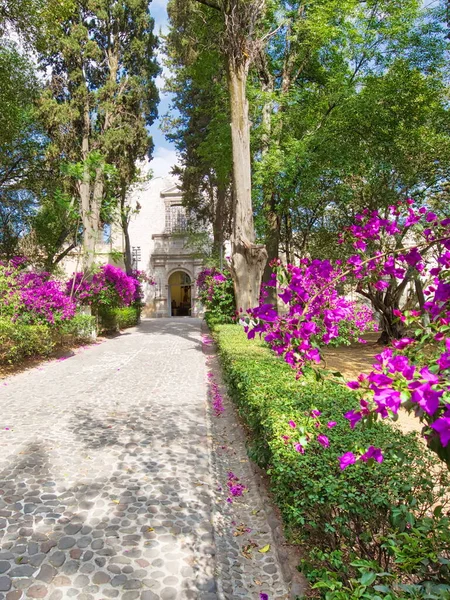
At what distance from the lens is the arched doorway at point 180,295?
30.0m

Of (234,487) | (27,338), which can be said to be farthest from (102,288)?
(234,487)

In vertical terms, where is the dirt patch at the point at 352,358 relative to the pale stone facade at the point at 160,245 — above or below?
below

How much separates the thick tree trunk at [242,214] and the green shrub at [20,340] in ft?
15.6

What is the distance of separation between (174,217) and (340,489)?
2772cm

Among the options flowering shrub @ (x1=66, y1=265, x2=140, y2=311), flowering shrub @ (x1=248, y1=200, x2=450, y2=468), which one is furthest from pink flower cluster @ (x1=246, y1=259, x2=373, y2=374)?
flowering shrub @ (x1=66, y1=265, x2=140, y2=311)

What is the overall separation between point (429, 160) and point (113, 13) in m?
13.2

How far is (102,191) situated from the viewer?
14.8 meters

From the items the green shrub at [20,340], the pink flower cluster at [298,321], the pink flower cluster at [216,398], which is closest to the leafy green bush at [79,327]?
the green shrub at [20,340]

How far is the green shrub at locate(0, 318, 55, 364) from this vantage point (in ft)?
25.6

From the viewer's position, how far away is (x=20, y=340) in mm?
8312

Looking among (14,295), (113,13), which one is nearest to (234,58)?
(14,295)

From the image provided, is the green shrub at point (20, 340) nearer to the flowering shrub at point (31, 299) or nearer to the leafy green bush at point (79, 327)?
the flowering shrub at point (31, 299)

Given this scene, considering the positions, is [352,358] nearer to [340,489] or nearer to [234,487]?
[234,487]

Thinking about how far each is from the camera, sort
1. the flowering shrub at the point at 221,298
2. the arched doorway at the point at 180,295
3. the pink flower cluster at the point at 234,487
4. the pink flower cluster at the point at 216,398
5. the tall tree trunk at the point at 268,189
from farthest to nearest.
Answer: the arched doorway at the point at 180,295 < the flowering shrub at the point at 221,298 < the tall tree trunk at the point at 268,189 < the pink flower cluster at the point at 216,398 < the pink flower cluster at the point at 234,487
